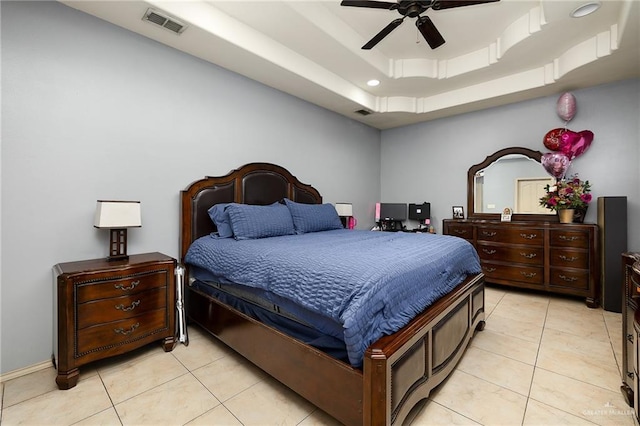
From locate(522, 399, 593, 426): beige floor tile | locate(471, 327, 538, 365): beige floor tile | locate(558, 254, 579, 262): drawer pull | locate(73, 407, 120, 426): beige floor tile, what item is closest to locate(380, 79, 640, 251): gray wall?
locate(558, 254, 579, 262): drawer pull

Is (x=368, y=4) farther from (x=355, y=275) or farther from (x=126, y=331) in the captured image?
(x=126, y=331)

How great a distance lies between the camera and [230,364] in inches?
82.7

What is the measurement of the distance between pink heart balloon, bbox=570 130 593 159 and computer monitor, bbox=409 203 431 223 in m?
1.97

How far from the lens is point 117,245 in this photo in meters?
2.31

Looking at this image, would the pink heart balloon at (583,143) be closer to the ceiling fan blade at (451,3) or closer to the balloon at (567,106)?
the balloon at (567,106)

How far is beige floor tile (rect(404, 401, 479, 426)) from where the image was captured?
1.53 meters

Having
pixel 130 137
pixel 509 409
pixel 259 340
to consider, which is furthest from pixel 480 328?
pixel 130 137

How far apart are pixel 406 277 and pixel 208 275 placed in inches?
66.2

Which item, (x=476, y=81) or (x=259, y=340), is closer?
(x=259, y=340)

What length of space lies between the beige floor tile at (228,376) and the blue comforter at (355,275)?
2.00ft

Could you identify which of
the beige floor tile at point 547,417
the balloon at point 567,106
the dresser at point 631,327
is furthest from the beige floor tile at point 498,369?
the balloon at point 567,106

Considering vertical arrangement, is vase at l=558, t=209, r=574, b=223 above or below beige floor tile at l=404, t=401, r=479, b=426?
above

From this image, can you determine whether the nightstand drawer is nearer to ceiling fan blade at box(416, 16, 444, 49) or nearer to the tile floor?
the tile floor

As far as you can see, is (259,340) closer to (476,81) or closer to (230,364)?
(230,364)
